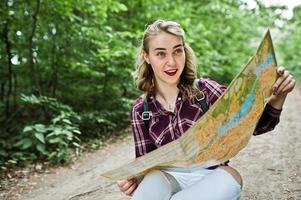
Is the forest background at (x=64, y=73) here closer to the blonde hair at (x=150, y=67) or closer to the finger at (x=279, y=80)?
the blonde hair at (x=150, y=67)

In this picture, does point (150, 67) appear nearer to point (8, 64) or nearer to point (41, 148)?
point (41, 148)

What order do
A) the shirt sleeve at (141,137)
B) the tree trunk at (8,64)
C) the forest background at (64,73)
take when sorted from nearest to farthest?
the shirt sleeve at (141,137)
the forest background at (64,73)
the tree trunk at (8,64)

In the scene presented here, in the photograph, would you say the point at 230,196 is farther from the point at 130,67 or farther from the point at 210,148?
the point at 130,67

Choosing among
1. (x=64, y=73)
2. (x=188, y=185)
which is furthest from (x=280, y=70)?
(x=64, y=73)

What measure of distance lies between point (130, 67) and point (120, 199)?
3.58 m

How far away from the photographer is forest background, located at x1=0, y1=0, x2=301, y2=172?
198 inches

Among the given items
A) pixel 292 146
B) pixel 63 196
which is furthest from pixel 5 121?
pixel 292 146

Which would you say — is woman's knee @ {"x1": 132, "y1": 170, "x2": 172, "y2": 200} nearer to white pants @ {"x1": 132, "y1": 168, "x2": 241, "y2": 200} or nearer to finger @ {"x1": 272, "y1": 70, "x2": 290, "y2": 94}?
white pants @ {"x1": 132, "y1": 168, "x2": 241, "y2": 200}

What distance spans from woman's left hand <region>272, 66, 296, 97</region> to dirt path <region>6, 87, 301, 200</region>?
133 centimetres

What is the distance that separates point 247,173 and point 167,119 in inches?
68.5

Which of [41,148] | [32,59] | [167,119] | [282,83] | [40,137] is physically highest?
[32,59]

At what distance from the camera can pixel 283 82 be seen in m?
1.73

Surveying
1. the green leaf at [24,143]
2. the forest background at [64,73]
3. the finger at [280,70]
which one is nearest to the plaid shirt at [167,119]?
the finger at [280,70]

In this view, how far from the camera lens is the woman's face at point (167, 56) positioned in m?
2.00
